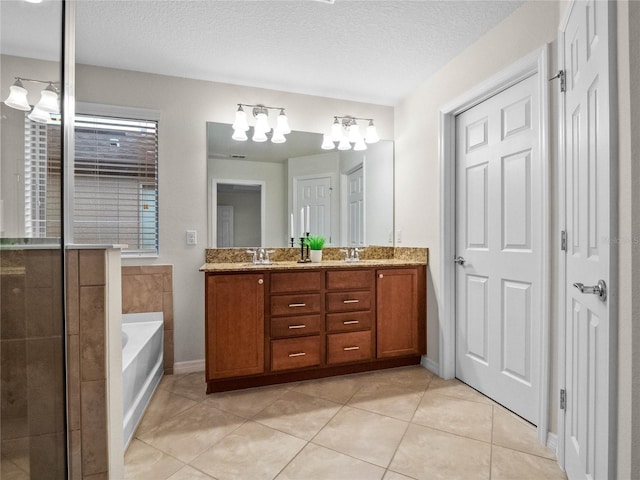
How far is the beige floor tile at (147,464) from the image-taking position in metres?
1.50

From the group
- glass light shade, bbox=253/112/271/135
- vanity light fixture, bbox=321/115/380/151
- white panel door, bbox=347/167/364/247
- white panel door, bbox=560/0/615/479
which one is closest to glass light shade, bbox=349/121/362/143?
vanity light fixture, bbox=321/115/380/151

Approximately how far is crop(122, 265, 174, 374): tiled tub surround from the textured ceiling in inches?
60.0

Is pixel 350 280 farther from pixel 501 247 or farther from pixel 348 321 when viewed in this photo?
pixel 501 247

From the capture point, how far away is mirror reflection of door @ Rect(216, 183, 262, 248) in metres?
2.79

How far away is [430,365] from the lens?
8.94 feet

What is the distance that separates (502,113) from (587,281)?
4.26 feet

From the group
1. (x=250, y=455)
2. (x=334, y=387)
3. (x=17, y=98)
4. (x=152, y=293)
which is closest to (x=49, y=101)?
(x=17, y=98)

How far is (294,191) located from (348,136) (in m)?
0.71

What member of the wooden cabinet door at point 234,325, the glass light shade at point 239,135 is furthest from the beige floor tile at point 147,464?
the glass light shade at point 239,135

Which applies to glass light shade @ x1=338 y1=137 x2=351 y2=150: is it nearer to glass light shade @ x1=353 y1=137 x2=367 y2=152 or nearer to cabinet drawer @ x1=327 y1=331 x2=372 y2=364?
glass light shade @ x1=353 y1=137 x2=367 y2=152

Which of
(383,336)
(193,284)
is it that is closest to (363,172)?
(383,336)

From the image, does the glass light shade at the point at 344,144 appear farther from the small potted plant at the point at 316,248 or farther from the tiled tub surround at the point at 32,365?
the tiled tub surround at the point at 32,365

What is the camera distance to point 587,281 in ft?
4.10

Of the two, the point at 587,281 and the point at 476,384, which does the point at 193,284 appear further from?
the point at 587,281
